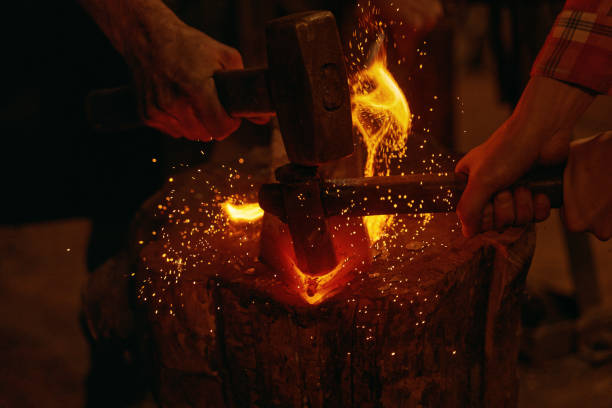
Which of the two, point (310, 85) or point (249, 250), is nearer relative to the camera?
point (310, 85)

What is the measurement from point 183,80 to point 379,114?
820mm

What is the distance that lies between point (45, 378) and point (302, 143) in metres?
2.38

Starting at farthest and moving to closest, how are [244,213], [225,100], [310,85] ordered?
1. [244,213]
2. [225,100]
3. [310,85]

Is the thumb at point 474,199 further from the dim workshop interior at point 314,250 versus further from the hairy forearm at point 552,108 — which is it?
the hairy forearm at point 552,108

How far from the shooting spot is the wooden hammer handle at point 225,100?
1589 mm

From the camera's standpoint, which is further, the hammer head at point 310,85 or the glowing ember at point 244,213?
the glowing ember at point 244,213

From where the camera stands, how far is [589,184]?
1414mm

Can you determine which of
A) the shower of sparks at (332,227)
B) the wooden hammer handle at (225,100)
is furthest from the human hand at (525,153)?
the wooden hammer handle at (225,100)

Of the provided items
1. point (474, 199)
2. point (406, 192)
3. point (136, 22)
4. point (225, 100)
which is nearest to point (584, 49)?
point (474, 199)

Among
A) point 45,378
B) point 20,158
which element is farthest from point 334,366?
point 20,158

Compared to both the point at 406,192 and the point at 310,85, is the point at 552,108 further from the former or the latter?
the point at 310,85

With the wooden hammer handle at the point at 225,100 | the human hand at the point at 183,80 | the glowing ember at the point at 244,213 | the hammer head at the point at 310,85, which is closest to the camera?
the hammer head at the point at 310,85

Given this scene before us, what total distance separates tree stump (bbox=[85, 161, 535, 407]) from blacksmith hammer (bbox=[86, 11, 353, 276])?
0.17m

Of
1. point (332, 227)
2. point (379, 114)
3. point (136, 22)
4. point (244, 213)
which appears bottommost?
point (244, 213)
